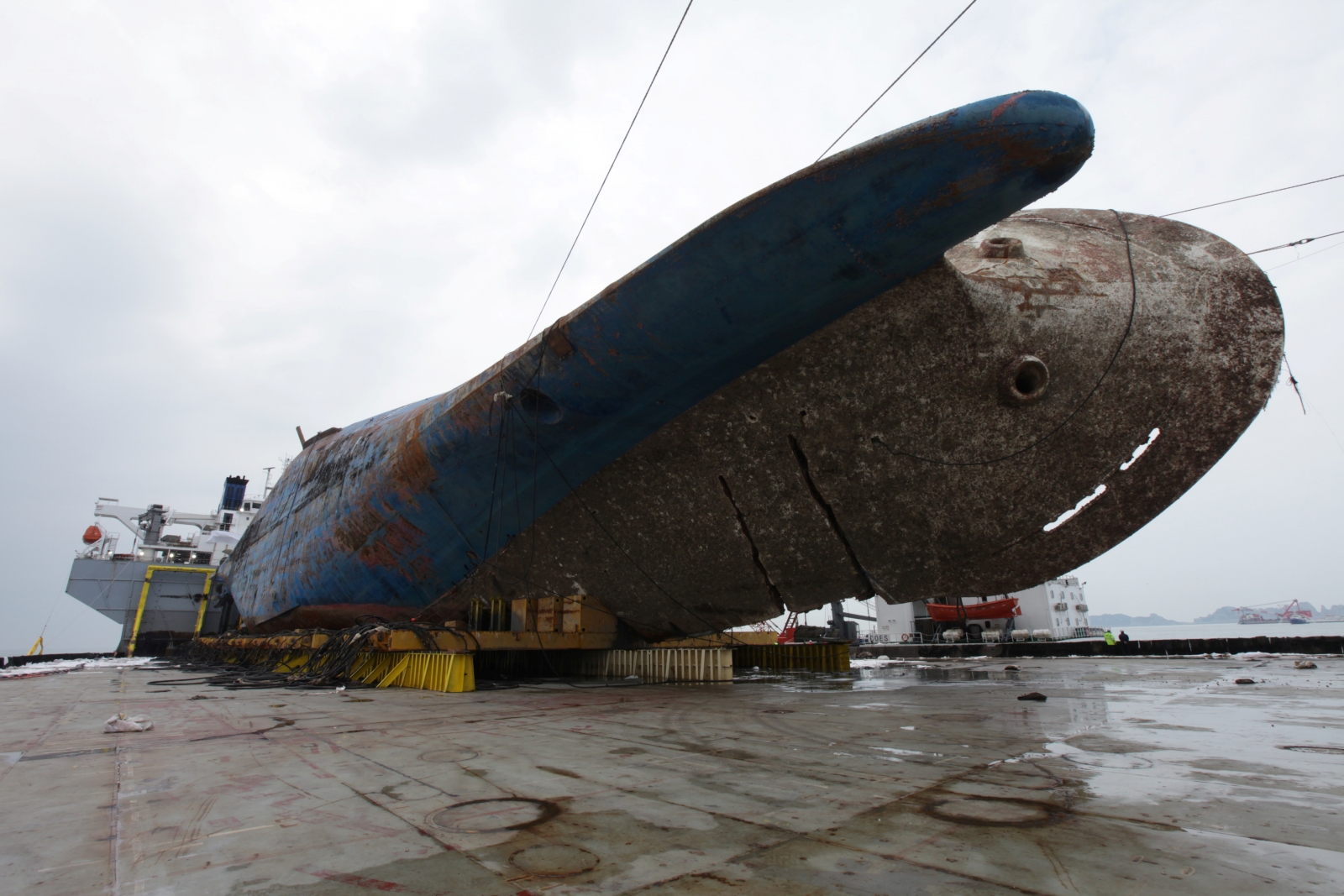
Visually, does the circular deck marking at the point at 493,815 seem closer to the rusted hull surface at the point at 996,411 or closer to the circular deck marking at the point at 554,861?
the circular deck marking at the point at 554,861

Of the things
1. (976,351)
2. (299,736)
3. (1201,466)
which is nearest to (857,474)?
(976,351)

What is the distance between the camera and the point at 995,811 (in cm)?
231

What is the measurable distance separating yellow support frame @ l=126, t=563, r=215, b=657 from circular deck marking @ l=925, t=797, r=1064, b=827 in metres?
27.0

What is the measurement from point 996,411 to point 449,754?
518 cm

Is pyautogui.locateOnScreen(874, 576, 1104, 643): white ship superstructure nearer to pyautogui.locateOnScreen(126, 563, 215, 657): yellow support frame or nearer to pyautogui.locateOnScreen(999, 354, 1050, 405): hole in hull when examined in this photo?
pyautogui.locateOnScreen(999, 354, 1050, 405): hole in hull

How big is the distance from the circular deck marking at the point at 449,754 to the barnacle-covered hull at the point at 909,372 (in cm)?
396

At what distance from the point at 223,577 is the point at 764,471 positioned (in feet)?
72.3

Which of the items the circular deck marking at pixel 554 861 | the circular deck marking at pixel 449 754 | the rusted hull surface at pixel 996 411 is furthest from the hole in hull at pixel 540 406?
the circular deck marking at pixel 554 861

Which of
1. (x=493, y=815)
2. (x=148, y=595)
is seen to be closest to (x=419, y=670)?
(x=493, y=815)

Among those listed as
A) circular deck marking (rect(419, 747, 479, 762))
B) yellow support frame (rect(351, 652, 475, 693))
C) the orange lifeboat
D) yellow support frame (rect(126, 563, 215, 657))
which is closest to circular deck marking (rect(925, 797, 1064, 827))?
circular deck marking (rect(419, 747, 479, 762))

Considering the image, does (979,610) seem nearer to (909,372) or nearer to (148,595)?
(909,372)

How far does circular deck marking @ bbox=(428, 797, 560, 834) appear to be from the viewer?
220cm

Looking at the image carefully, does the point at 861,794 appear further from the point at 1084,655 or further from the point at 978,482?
the point at 1084,655

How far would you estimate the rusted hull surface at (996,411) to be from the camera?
573cm
